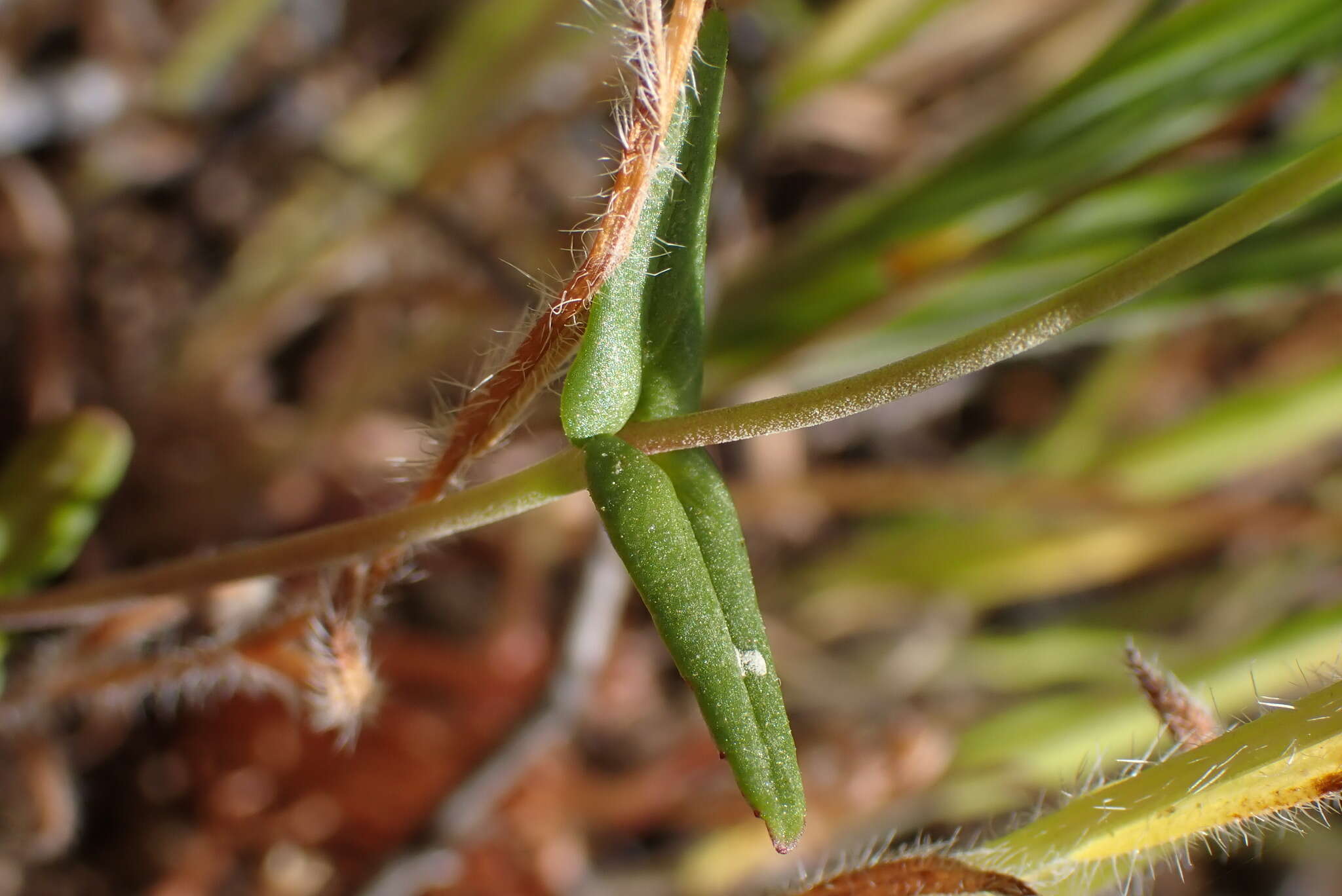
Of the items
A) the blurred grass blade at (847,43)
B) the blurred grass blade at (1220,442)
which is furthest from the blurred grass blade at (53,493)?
the blurred grass blade at (1220,442)

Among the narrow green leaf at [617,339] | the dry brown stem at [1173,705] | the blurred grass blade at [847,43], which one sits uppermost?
the narrow green leaf at [617,339]

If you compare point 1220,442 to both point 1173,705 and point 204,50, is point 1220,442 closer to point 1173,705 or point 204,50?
point 1173,705

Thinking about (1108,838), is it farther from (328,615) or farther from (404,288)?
(404,288)

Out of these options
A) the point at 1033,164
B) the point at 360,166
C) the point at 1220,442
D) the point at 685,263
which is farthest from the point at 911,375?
the point at 1220,442

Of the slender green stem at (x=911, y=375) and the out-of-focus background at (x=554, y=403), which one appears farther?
the out-of-focus background at (x=554, y=403)

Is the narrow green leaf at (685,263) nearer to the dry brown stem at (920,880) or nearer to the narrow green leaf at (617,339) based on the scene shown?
the narrow green leaf at (617,339)

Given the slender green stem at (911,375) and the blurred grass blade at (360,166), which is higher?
the slender green stem at (911,375)

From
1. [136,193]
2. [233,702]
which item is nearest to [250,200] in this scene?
[136,193]

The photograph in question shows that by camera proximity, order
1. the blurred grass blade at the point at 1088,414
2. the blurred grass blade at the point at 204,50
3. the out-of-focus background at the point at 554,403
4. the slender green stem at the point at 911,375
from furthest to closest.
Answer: the blurred grass blade at the point at 1088,414 → the blurred grass blade at the point at 204,50 → the out-of-focus background at the point at 554,403 → the slender green stem at the point at 911,375
